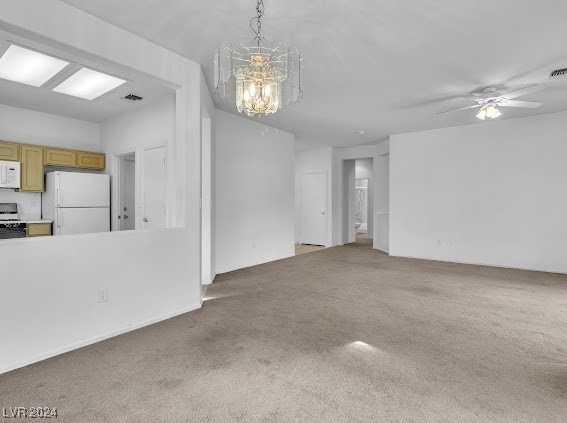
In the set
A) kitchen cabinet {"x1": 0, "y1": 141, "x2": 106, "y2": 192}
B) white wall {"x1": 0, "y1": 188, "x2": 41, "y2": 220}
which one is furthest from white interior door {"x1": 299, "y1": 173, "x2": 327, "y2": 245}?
white wall {"x1": 0, "y1": 188, "x2": 41, "y2": 220}

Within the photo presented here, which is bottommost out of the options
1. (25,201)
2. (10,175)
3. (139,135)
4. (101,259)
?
(101,259)

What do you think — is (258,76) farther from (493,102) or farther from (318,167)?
(318,167)

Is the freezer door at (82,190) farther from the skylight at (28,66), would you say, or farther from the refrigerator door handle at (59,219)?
the skylight at (28,66)

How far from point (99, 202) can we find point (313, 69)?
13.8 feet

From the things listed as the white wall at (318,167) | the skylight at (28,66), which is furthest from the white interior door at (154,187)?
the white wall at (318,167)

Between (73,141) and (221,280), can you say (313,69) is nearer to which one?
(221,280)

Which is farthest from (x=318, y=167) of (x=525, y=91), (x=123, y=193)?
(x=525, y=91)

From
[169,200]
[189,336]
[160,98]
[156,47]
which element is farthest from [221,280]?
[156,47]

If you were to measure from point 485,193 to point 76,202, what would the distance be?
7.38 metres

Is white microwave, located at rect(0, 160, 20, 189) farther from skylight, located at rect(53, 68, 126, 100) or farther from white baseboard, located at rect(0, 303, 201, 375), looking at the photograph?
white baseboard, located at rect(0, 303, 201, 375)

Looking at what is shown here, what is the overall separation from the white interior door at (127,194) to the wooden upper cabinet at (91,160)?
1.26 ft

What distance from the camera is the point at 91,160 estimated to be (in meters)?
5.33

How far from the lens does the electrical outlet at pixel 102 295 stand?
2.64 m

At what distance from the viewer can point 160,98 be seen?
4305 mm
